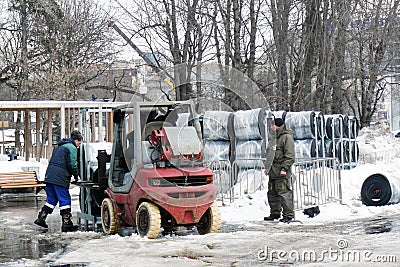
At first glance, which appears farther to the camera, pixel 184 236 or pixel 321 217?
pixel 321 217

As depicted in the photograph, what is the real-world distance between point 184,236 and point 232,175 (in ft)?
17.6

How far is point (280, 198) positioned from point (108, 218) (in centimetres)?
332

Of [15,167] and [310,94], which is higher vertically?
[310,94]

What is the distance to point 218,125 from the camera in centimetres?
2011

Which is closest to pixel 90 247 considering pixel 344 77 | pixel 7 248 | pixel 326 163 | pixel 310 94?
pixel 7 248

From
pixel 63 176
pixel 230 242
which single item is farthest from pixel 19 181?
pixel 230 242

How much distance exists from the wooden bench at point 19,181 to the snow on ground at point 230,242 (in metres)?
9.55

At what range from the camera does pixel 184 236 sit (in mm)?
11773

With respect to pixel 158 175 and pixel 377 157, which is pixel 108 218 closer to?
pixel 158 175

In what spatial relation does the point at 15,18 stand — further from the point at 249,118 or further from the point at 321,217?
the point at 321,217

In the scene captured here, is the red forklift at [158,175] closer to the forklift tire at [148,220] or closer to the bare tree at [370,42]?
the forklift tire at [148,220]

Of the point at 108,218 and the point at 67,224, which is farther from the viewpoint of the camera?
the point at 67,224

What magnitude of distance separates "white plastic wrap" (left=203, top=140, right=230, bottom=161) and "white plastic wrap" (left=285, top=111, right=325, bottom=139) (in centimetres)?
217

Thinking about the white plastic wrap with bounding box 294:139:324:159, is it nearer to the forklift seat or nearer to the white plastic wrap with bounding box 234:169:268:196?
the white plastic wrap with bounding box 234:169:268:196
